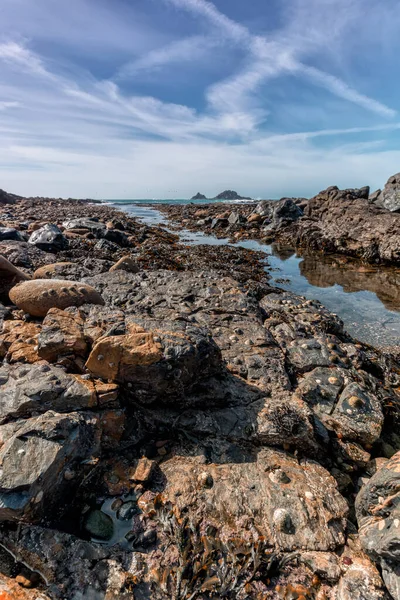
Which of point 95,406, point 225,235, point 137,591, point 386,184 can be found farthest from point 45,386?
point 386,184

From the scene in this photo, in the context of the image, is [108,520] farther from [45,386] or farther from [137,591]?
[45,386]

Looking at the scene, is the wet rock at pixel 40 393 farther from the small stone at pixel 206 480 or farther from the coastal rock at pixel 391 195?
the coastal rock at pixel 391 195

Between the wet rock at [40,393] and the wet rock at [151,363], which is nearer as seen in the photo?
the wet rock at [40,393]

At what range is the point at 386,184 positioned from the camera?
25000 millimetres

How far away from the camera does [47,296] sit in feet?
17.7

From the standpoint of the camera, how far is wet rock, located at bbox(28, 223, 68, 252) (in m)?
13.2

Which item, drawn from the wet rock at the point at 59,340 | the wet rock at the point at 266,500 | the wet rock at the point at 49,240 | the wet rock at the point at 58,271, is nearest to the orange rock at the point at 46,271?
the wet rock at the point at 58,271

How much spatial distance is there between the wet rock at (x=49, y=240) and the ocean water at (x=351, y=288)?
9540 mm

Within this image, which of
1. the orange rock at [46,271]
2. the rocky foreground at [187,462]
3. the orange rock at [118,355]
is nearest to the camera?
the rocky foreground at [187,462]

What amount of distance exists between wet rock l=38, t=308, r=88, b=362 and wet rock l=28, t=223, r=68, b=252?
34.2ft

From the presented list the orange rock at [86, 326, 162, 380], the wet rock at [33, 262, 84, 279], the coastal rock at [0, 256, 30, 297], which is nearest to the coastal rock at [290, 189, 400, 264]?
the wet rock at [33, 262, 84, 279]

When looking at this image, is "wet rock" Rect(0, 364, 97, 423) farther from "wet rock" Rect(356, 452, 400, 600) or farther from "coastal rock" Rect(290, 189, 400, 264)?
"coastal rock" Rect(290, 189, 400, 264)

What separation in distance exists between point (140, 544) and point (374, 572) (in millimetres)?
1856

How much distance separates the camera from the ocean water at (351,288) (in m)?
8.03
